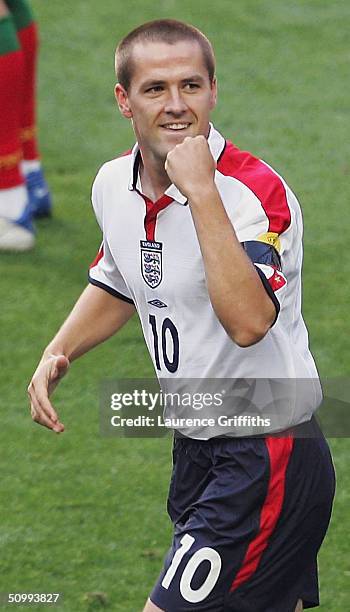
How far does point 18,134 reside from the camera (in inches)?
285

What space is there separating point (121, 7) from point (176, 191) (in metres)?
7.46

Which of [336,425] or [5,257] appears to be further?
[5,257]

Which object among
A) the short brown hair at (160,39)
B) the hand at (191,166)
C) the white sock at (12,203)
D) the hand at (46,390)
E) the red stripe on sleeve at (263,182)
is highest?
the short brown hair at (160,39)

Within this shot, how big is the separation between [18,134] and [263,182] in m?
3.97

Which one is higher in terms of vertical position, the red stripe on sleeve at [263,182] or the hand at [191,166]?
the hand at [191,166]

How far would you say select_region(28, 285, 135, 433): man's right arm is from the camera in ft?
12.2

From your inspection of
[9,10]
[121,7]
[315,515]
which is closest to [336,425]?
[315,515]

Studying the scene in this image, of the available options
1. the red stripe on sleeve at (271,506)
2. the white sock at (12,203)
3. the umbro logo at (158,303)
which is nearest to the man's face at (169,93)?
the umbro logo at (158,303)

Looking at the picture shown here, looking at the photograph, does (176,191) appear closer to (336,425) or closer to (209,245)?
(209,245)

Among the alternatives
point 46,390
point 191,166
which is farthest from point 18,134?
point 191,166

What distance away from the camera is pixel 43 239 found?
7.56 meters

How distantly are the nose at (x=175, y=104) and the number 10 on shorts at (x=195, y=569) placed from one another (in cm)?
101

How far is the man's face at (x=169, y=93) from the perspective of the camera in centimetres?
335

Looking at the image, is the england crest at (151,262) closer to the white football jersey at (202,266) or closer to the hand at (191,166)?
the white football jersey at (202,266)
